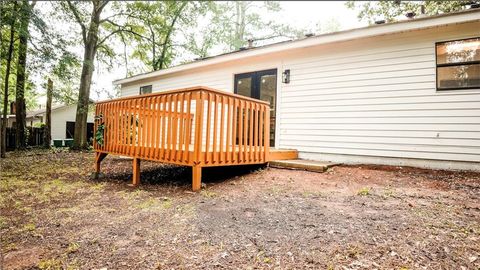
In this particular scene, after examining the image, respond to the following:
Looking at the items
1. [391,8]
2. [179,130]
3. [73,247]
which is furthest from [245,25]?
[73,247]

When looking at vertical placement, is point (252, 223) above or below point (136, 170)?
below

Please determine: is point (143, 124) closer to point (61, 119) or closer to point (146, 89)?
point (146, 89)

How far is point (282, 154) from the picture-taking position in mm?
6484

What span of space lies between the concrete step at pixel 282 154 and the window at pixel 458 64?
3298mm

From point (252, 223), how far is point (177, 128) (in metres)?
2.08

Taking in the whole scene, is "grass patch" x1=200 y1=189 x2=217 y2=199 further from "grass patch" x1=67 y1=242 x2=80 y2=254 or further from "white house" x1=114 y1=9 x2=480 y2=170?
"white house" x1=114 y1=9 x2=480 y2=170

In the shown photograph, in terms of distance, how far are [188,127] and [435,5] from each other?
529 inches

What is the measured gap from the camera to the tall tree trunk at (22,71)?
7039mm

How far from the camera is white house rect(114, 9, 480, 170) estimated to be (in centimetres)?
545

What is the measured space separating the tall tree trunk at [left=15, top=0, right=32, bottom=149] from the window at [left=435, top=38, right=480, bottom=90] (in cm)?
942

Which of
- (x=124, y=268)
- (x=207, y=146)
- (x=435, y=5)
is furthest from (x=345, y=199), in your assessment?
(x=435, y=5)

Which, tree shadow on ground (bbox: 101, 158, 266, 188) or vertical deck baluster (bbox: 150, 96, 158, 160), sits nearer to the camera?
vertical deck baluster (bbox: 150, 96, 158, 160)

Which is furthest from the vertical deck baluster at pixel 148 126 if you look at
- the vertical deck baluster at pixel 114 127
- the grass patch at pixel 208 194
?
the grass patch at pixel 208 194

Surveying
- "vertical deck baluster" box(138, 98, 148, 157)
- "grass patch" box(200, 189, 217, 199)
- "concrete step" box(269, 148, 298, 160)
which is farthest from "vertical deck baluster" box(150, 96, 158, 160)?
"concrete step" box(269, 148, 298, 160)
